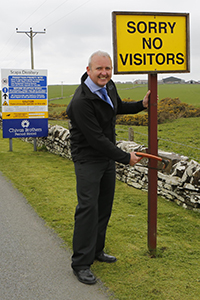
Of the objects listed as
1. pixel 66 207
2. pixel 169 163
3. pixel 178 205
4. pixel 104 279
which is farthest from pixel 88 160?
pixel 178 205

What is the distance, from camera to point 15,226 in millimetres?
5289

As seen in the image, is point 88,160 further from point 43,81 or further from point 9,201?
point 43,81

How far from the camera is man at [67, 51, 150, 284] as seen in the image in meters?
3.47

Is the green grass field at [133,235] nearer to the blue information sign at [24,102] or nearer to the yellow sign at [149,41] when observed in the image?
the yellow sign at [149,41]

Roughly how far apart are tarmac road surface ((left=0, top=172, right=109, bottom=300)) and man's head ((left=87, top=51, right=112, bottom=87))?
2006 millimetres

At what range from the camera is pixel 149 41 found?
12.7 ft

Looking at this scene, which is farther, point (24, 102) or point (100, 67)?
point (24, 102)

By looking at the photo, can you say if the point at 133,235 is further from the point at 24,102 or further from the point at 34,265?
the point at 24,102

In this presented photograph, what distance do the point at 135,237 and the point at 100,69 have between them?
93.7 inches

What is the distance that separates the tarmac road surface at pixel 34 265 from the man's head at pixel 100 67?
2.01 m

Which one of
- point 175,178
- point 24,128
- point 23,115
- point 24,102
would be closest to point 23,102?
point 24,102

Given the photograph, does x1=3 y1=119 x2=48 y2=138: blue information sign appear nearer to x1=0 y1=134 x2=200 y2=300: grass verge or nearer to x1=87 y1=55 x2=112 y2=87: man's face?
x1=0 y1=134 x2=200 y2=300: grass verge

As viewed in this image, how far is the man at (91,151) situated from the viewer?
3473mm

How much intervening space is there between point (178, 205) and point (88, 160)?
122 inches
